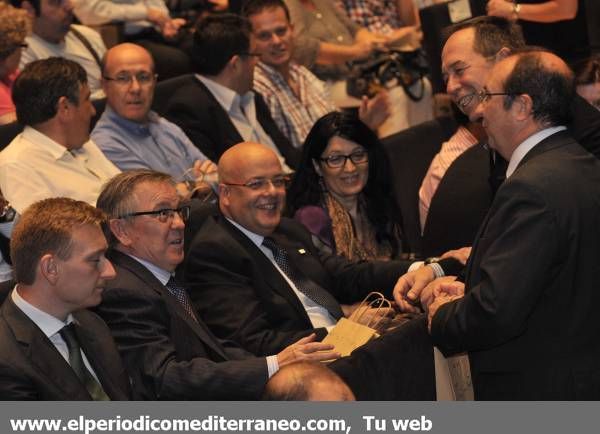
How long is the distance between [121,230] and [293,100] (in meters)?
3.06

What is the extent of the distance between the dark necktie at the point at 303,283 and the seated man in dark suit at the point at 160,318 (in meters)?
0.50

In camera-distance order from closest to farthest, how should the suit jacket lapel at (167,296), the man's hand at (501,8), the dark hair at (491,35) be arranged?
1. the suit jacket lapel at (167,296)
2. the dark hair at (491,35)
3. the man's hand at (501,8)

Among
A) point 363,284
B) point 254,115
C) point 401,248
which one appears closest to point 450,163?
point 401,248

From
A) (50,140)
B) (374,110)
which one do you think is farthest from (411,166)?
(50,140)

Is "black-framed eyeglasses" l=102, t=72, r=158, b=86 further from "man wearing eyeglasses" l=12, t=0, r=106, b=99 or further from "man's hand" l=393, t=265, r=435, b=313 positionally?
"man's hand" l=393, t=265, r=435, b=313

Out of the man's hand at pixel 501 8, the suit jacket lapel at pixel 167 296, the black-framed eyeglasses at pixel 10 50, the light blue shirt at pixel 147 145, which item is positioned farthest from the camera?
the man's hand at pixel 501 8

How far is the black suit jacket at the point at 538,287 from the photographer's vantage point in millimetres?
3348

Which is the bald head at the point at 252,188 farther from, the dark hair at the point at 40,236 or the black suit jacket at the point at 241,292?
the dark hair at the point at 40,236

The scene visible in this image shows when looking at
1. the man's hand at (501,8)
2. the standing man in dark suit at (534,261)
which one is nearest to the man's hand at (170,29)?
the man's hand at (501,8)

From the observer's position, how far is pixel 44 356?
11.1 ft

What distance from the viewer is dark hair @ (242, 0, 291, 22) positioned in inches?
274

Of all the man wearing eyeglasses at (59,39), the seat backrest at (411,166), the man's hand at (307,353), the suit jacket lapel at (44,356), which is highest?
the man wearing eyeglasses at (59,39)

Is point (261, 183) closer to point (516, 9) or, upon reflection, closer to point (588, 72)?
point (588, 72)

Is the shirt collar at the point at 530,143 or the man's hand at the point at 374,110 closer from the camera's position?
the shirt collar at the point at 530,143
